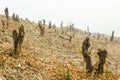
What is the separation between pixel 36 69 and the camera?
24.3 meters

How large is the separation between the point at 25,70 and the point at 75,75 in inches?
183

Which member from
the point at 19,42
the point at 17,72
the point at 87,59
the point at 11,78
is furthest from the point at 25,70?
the point at 87,59

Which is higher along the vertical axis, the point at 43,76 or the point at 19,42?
the point at 19,42

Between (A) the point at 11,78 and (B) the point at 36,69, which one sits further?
(B) the point at 36,69

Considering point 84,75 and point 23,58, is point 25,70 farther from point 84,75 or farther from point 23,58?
point 84,75

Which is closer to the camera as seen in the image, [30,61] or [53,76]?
[53,76]

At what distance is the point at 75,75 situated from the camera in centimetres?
2548

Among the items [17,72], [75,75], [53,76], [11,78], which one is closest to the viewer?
[11,78]

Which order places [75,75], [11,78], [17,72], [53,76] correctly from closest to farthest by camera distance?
[11,78]
[17,72]
[53,76]
[75,75]

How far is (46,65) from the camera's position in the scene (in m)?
26.9

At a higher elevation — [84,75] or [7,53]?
[7,53]

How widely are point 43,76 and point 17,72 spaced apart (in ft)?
7.13

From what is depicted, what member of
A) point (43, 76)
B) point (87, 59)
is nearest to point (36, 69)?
point (43, 76)

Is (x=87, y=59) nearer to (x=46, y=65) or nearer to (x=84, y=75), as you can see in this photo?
(x=84, y=75)
